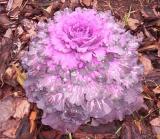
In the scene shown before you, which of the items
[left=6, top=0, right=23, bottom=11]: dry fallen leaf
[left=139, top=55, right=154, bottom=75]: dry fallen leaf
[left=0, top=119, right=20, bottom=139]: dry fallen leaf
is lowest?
[left=0, top=119, right=20, bottom=139]: dry fallen leaf

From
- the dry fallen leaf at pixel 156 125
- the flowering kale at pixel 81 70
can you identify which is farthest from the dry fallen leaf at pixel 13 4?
the dry fallen leaf at pixel 156 125

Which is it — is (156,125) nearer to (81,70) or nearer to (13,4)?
(81,70)

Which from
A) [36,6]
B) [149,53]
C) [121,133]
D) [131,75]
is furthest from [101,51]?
[36,6]

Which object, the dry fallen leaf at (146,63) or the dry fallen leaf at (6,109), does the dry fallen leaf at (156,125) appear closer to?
the dry fallen leaf at (146,63)

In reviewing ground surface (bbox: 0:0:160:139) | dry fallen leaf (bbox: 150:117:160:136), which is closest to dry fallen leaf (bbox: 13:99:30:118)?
ground surface (bbox: 0:0:160:139)

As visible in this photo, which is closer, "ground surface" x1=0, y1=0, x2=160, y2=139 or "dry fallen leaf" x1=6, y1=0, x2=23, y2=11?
"ground surface" x1=0, y1=0, x2=160, y2=139

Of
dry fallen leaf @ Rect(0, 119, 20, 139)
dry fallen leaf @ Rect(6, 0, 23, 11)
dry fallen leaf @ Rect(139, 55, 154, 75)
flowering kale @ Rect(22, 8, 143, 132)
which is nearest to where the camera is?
flowering kale @ Rect(22, 8, 143, 132)

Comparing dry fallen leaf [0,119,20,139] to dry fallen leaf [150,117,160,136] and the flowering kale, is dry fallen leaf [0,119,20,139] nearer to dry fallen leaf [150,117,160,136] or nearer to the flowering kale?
the flowering kale

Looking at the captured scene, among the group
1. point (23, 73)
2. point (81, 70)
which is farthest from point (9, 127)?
point (81, 70)
